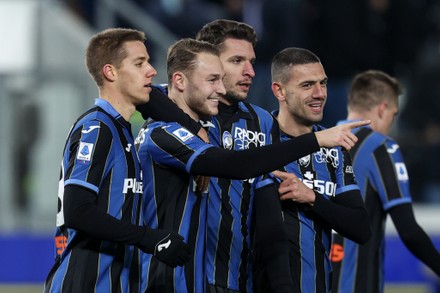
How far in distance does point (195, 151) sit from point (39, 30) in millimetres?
7107

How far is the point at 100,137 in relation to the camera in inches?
181

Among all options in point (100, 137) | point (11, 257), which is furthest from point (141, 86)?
point (11, 257)

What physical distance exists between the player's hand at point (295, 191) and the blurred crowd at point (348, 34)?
6.45m

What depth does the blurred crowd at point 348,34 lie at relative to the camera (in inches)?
474

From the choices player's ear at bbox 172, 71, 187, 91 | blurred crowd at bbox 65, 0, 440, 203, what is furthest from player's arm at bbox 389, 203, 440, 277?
blurred crowd at bbox 65, 0, 440, 203

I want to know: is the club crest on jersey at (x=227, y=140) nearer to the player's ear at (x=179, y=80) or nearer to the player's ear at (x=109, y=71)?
the player's ear at (x=179, y=80)

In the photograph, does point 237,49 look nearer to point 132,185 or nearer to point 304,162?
point 304,162

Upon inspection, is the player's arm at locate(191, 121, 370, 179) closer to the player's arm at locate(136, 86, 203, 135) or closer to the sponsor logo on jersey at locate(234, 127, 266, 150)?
the player's arm at locate(136, 86, 203, 135)

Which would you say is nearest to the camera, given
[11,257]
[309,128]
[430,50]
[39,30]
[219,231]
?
[219,231]

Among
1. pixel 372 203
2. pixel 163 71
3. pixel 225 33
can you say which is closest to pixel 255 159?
pixel 225 33

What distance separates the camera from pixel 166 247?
14.7 feet

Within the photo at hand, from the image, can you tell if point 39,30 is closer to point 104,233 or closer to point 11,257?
point 11,257

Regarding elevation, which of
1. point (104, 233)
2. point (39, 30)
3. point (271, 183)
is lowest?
point (104, 233)

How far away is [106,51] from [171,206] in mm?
792
